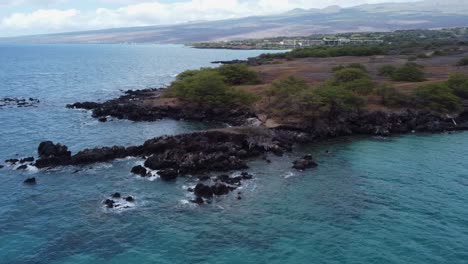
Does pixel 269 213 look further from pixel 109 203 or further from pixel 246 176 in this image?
pixel 109 203

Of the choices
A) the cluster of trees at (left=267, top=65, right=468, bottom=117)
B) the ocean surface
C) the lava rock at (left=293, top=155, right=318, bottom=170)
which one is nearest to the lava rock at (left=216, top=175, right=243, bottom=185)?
the ocean surface

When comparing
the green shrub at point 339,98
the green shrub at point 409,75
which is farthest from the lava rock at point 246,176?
the green shrub at point 409,75

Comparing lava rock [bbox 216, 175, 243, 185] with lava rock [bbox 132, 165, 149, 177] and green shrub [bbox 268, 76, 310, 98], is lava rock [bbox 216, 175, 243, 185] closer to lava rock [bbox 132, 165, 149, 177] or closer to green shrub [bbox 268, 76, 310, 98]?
lava rock [bbox 132, 165, 149, 177]

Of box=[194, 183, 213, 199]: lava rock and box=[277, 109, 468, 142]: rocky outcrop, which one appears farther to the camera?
box=[277, 109, 468, 142]: rocky outcrop

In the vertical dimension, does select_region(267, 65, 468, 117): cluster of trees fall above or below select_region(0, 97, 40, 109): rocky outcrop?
above

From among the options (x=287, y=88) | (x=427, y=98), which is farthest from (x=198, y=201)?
(x=427, y=98)

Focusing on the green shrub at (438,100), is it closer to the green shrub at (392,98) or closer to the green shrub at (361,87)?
the green shrub at (392,98)

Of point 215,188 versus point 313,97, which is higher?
point 313,97
